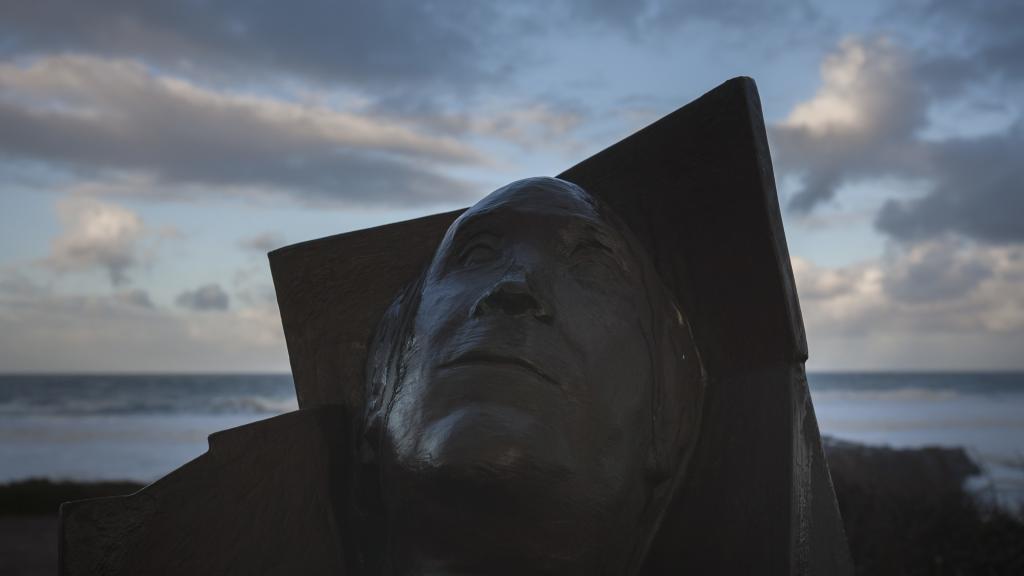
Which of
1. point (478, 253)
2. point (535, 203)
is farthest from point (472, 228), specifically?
point (535, 203)

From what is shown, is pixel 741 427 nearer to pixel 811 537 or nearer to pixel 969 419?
pixel 811 537

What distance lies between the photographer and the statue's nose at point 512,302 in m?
2.41

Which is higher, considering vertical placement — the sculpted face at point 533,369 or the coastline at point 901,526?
the sculpted face at point 533,369

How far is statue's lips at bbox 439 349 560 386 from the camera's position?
2297 millimetres

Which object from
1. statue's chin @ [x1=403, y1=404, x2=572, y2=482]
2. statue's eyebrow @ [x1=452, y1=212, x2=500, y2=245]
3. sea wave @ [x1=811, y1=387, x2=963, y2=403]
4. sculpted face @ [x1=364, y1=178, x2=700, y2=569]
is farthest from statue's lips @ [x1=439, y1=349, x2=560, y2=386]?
sea wave @ [x1=811, y1=387, x2=963, y2=403]

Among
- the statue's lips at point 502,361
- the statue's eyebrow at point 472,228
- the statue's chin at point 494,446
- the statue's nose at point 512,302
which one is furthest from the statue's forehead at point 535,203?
the statue's chin at point 494,446

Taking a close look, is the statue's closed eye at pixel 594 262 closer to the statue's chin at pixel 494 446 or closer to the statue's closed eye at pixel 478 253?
the statue's closed eye at pixel 478 253

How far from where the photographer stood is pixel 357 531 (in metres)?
2.75

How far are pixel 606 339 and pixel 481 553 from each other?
66cm

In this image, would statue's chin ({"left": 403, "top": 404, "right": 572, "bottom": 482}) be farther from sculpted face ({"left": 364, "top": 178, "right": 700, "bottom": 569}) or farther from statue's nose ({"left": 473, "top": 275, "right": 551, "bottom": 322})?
statue's nose ({"left": 473, "top": 275, "right": 551, "bottom": 322})

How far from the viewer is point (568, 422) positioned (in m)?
2.29

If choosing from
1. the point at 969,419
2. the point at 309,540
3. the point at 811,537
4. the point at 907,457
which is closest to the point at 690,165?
the point at 811,537

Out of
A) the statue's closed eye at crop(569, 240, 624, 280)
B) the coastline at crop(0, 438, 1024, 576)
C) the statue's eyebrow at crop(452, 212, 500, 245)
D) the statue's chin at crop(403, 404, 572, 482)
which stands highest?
the statue's eyebrow at crop(452, 212, 500, 245)

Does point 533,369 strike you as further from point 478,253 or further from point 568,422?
point 478,253
